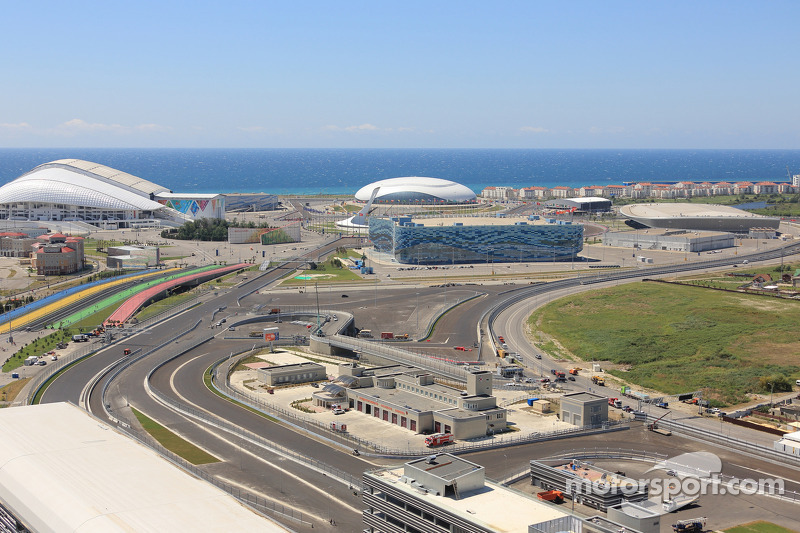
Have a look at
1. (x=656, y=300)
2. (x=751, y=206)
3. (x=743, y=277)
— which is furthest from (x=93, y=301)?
(x=751, y=206)

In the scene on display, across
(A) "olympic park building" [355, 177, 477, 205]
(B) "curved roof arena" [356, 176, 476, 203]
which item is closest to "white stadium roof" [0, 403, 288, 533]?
(A) "olympic park building" [355, 177, 477, 205]

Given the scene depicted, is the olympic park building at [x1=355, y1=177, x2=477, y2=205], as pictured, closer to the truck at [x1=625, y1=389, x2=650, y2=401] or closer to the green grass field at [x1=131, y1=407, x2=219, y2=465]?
the truck at [x1=625, y1=389, x2=650, y2=401]

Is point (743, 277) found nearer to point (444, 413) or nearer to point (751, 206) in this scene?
point (444, 413)

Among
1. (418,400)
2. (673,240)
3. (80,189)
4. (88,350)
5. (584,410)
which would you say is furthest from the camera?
(80,189)

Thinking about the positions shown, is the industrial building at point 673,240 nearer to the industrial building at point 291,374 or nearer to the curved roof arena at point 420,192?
the curved roof arena at point 420,192

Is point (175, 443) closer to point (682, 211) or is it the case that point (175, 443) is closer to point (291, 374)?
point (291, 374)

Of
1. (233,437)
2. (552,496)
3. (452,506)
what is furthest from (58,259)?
(452,506)
